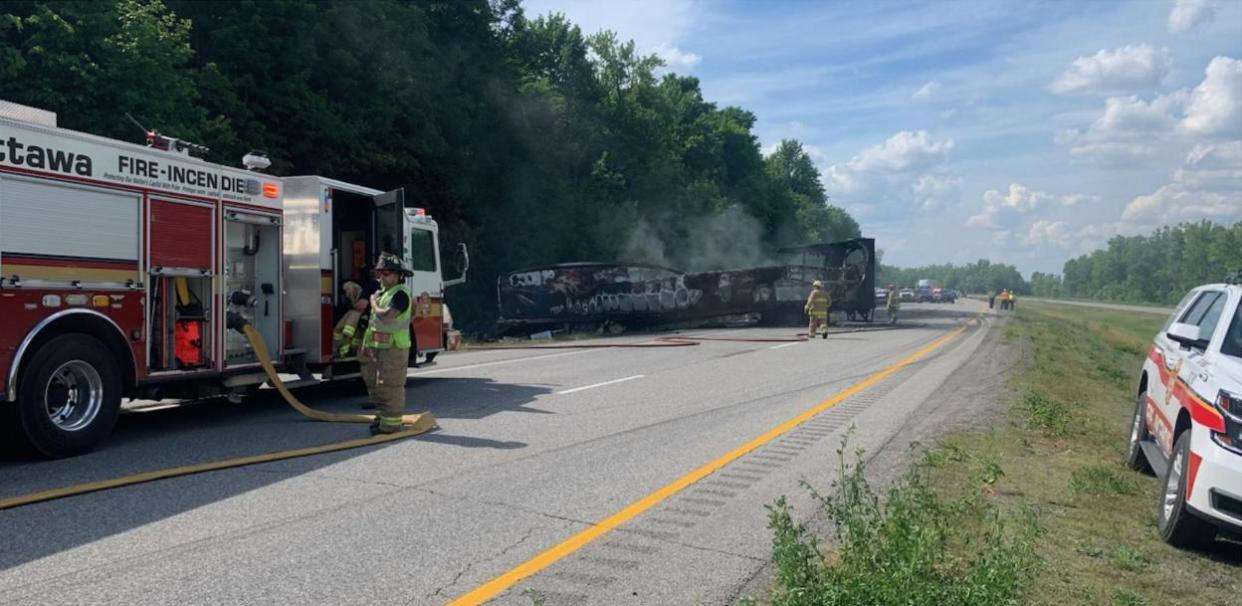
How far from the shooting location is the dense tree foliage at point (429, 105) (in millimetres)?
17875

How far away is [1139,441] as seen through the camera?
25.0 ft

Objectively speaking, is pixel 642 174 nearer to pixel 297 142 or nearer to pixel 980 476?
pixel 297 142

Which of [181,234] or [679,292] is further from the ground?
[181,234]

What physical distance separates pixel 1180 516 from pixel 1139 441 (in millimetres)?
2561

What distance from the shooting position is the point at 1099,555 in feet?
16.9

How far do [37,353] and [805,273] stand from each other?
104 feet

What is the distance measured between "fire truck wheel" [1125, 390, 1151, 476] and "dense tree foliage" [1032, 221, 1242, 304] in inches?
3605

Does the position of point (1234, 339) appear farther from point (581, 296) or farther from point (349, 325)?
point (581, 296)

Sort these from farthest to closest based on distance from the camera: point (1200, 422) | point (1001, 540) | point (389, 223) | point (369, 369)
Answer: point (389, 223), point (369, 369), point (1200, 422), point (1001, 540)

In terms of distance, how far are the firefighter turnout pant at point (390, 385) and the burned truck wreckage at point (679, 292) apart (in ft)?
74.2

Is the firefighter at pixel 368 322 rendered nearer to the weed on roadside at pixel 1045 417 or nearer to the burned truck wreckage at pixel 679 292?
the weed on roadside at pixel 1045 417

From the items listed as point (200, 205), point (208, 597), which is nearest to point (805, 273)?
point (200, 205)

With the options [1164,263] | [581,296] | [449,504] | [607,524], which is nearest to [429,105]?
[581,296]

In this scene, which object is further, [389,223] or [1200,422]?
[389,223]
